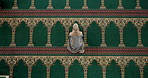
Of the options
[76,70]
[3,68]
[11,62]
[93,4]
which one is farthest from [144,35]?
[3,68]

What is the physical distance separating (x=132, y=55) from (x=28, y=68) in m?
1.77

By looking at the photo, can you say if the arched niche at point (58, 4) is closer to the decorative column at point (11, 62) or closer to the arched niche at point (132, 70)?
the decorative column at point (11, 62)

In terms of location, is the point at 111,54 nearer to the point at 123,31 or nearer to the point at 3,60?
the point at 123,31

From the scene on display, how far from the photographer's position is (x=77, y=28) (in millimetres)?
4527

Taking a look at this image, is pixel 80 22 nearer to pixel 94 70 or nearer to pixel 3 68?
pixel 94 70

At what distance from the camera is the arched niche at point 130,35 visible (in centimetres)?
485

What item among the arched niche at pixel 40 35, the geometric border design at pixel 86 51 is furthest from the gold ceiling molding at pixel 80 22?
the geometric border design at pixel 86 51

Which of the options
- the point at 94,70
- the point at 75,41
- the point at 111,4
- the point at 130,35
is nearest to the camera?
the point at 75,41

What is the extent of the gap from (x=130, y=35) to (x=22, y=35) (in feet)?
6.10

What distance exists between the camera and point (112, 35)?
16.0ft

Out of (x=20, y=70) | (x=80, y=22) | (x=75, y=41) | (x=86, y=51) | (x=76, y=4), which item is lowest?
(x=20, y=70)

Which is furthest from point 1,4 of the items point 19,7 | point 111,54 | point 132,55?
point 132,55

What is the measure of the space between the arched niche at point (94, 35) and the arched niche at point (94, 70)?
1.08 ft

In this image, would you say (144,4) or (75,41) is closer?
(75,41)
